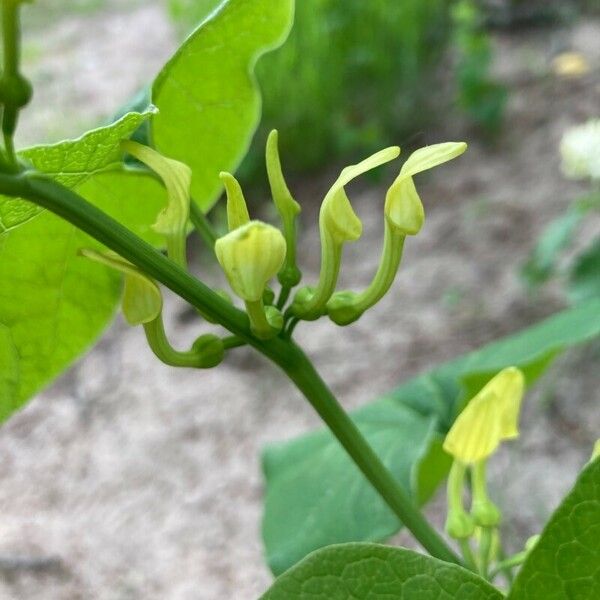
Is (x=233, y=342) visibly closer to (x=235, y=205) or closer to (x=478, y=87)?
(x=235, y=205)

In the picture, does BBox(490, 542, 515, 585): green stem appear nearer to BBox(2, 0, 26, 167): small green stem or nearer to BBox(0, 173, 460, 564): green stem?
BBox(0, 173, 460, 564): green stem

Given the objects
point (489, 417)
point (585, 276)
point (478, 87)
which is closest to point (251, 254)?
point (489, 417)

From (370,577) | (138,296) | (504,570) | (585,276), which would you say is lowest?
(585,276)

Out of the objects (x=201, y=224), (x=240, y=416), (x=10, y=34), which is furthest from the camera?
(x=240, y=416)

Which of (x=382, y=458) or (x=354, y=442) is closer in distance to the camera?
(x=354, y=442)

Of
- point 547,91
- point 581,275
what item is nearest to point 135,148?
point 581,275

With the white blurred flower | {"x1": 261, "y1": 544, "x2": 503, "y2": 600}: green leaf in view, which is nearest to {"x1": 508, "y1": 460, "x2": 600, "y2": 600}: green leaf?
{"x1": 261, "y1": 544, "x2": 503, "y2": 600}: green leaf

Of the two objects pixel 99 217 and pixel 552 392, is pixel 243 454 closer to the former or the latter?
pixel 552 392
